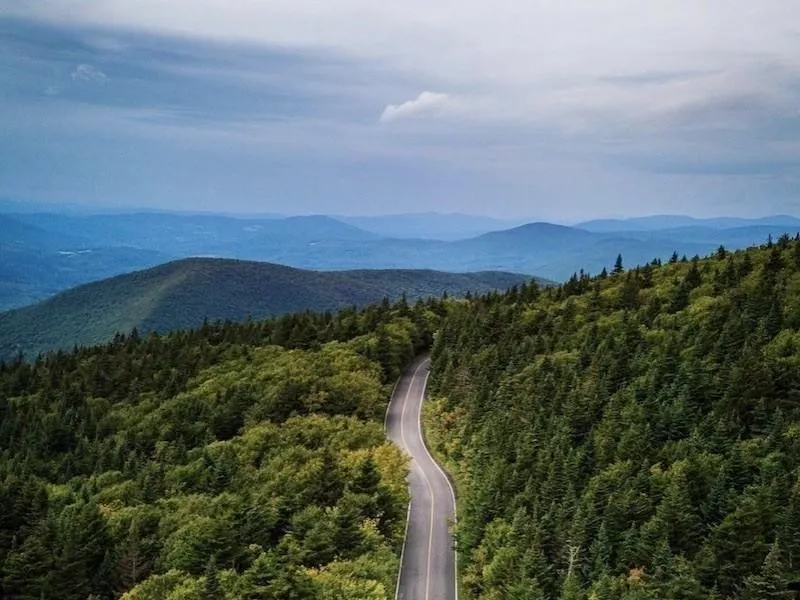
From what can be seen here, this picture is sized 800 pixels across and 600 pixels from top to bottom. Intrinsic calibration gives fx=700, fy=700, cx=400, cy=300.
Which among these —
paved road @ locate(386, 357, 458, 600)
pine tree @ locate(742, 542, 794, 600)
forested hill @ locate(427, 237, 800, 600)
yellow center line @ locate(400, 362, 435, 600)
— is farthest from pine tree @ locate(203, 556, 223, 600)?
pine tree @ locate(742, 542, 794, 600)

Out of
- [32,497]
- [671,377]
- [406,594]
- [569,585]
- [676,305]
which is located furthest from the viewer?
[676,305]

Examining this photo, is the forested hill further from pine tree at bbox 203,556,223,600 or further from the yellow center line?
pine tree at bbox 203,556,223,600

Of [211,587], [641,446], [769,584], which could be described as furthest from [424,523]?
[769,584]

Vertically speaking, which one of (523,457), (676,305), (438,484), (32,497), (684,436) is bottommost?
(32,497)

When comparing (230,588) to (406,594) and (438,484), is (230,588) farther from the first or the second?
(438,484)

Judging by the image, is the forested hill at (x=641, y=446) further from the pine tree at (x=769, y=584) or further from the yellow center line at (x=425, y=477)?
the yellow center line at (x=425, y=477)

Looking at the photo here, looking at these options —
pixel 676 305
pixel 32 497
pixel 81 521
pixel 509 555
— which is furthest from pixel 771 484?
pixel 32 497
